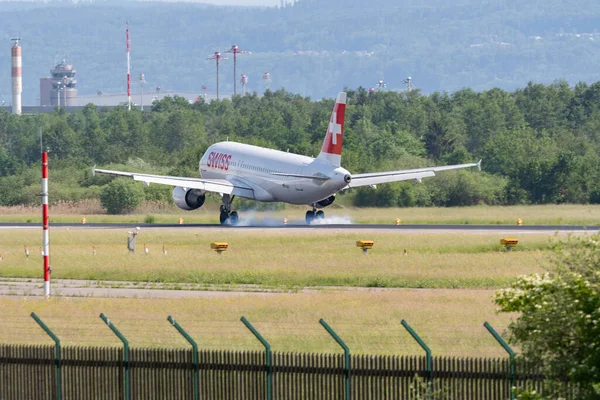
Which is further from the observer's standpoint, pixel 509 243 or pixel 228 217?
pixel 228 217

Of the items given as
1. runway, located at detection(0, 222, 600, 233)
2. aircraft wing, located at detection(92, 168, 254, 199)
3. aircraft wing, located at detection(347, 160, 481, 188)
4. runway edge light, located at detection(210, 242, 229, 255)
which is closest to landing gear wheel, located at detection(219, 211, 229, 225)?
runway, located at detection(0, 222, 600, 233)

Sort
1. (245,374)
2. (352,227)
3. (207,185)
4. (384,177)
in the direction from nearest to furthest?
(245,374)
(352,227)
(207,185)
(384,177)

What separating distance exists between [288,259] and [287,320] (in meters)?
21.8

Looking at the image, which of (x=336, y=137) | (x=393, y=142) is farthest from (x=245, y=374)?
(x=393, y=142)

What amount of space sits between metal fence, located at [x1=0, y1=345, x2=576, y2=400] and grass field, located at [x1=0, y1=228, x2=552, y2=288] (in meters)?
19.7

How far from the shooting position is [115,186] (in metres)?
99.1

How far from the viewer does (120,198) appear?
9850 cm

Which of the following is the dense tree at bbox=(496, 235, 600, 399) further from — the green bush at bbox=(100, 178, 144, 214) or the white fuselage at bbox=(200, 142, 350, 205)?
the green bush at bbox=(100, 178, 144, 214)

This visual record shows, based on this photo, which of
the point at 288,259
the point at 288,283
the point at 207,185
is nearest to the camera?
the point at 288,283

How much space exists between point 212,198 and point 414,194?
Result: 17.0 m

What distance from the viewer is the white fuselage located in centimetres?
7650

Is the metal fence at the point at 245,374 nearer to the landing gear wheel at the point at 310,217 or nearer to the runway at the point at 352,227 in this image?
the runway at the point at 352,227

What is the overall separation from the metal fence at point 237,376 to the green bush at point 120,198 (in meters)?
73.4

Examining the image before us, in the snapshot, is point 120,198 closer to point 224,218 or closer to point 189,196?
point 189,196
